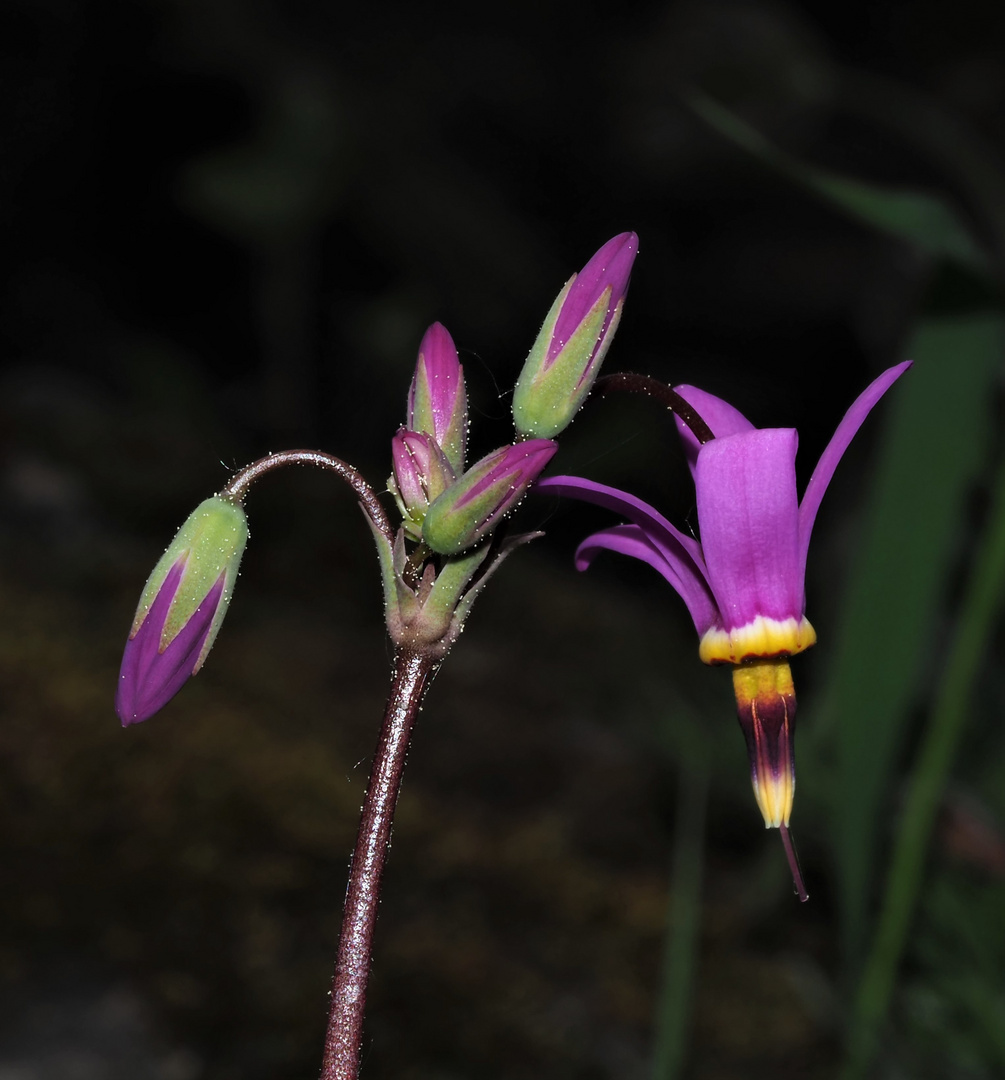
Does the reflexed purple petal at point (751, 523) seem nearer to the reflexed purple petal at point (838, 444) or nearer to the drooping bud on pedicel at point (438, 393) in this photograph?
the reflexed purple petal at point (838, 444)

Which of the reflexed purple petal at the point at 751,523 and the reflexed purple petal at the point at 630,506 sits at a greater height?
the reflexed purple petal at the point at 630,506

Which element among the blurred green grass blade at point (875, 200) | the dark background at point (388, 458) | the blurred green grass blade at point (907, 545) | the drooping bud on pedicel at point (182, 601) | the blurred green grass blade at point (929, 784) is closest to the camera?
the drooping bud on pedicel at point (182, 601)

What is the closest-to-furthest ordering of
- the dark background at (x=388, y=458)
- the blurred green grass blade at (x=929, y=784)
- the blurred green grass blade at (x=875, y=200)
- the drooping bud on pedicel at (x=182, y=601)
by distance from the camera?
the drooping bud on pedicel at (x=182, y=601)
the blurred green grass blade at (x=875, y=200)
the blurred green grass blade at (x=929, y=784)
the dark background at (x=388, y=458)

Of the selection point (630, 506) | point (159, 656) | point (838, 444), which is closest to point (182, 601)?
point (159, 656)

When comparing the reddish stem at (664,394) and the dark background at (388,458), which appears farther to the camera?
the dark background at (388,458)

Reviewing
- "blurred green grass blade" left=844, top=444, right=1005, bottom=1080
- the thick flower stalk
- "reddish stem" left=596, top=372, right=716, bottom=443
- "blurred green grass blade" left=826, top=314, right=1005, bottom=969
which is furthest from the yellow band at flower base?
"blurred green grass blade" left=844, top=444, right=1005, bottom=1080

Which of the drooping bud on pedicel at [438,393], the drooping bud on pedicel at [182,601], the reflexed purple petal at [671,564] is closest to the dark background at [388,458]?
the reflexed purple petal at [671,564]

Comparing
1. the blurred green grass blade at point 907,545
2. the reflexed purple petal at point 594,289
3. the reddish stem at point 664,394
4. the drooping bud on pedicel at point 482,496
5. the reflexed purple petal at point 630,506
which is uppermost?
the blurred green grass blade at point 907,545
